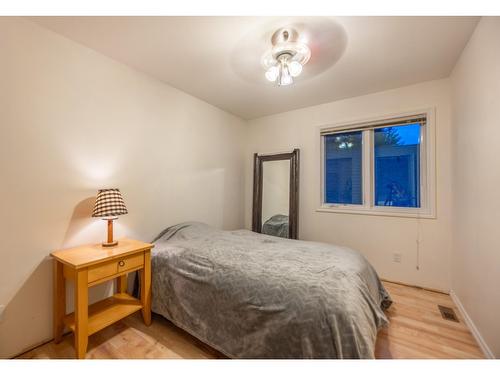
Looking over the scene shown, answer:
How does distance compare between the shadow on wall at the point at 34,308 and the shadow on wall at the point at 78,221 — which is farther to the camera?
the shadow on wall at the point at 78,221

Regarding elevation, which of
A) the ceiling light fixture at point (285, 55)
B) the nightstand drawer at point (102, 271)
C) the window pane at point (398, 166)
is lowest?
the nightstand drawer at point (102, 271)

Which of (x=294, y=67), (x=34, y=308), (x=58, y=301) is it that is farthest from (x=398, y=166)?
(x=34, y=308)

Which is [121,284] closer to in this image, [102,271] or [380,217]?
[102,271]

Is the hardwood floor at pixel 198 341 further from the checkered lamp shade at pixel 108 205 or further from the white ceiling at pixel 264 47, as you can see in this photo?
the white ceiling at pixel 264 47

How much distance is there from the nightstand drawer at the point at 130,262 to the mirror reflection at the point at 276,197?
6.32 ft

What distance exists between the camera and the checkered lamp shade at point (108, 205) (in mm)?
1626

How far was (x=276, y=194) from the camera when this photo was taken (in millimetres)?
3297

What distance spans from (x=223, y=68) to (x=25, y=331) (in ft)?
8.56

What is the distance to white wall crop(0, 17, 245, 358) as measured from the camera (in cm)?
145

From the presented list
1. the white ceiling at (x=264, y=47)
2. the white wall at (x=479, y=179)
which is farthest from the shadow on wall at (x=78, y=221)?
the white wall at (x=479, y=179)

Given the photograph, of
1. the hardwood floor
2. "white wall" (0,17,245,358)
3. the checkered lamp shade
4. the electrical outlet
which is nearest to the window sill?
the electrical outlet

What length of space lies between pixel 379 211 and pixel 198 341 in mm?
2391
